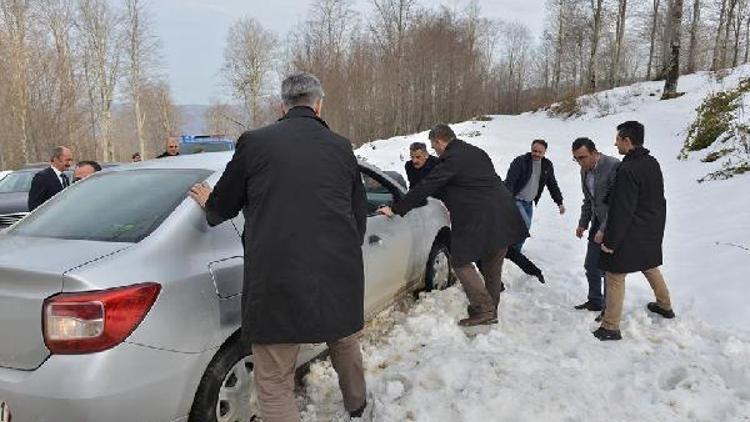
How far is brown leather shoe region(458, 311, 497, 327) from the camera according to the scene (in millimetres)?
4762

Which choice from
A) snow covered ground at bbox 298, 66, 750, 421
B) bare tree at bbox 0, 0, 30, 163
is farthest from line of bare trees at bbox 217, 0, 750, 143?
snow covered ground at bbox 298, 66, 750, 421

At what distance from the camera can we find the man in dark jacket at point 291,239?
2557 millimetres

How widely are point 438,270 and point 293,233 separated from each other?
3.35 m

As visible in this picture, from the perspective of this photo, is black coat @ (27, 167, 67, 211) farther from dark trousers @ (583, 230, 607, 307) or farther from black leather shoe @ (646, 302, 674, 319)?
black leather shoe @ (646, 302, 674, 319)

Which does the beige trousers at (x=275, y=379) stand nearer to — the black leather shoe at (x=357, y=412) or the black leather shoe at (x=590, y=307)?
the black leather shoe at (x=357, y=412)

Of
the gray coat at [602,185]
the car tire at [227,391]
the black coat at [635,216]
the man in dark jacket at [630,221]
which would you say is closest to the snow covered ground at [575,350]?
the man in dark jacket at [630,221]

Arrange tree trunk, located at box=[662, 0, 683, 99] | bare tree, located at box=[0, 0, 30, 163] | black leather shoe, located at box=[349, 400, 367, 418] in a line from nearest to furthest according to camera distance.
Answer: black leather shoe, located at box=[349, 400, 367, 418] < tree trunk, located at box=[662, 0, 683, 99] < bare tree, located at box=[0, 0, 30, 163]

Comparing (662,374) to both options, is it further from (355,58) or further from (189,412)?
(355,58)

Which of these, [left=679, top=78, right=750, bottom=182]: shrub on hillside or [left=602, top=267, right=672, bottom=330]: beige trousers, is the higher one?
[left=679, top=78, right=750, bottom=182]: shrub on hillside

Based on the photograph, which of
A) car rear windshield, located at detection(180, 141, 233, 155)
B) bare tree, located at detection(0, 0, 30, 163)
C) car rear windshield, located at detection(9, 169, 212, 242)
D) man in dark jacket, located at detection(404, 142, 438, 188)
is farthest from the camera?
bare tree, located at detection(0, 0, 30, 163)

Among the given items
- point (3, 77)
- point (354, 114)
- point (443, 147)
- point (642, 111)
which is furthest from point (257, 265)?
point (3, 77)

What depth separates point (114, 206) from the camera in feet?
10.6

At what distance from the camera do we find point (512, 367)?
3598 millimetres

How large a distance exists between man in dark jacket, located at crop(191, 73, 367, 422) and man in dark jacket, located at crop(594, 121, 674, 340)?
2.59 meters
